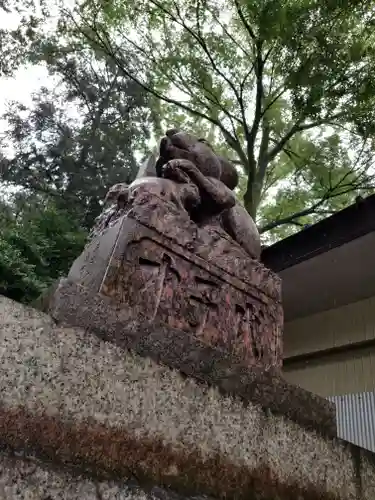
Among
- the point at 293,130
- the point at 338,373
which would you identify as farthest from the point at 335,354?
the point at 293,130

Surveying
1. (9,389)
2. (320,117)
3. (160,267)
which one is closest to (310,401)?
(160,267)

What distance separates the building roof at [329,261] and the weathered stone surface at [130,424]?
350 cm

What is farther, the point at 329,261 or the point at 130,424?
the point at 329,261

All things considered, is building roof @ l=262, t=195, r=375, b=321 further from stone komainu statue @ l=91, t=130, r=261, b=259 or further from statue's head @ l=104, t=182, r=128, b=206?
statue's head @ l=104, t=182, r=128, b=206

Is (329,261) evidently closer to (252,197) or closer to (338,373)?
(338,373)

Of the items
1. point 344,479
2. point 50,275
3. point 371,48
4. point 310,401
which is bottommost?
point 344,479

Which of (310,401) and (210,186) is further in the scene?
(210,186)

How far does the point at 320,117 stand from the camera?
857cm

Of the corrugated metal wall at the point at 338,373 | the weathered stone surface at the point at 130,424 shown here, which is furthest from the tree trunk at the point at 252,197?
the weathered stone surface at the point at 130,424

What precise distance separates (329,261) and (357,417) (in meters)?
2.01

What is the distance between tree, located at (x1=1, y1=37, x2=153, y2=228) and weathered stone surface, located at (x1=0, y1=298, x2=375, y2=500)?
911 cm

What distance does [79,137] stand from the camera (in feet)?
41.5

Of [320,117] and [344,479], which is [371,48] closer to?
[320,117]

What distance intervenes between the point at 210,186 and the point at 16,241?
21.4 feet
